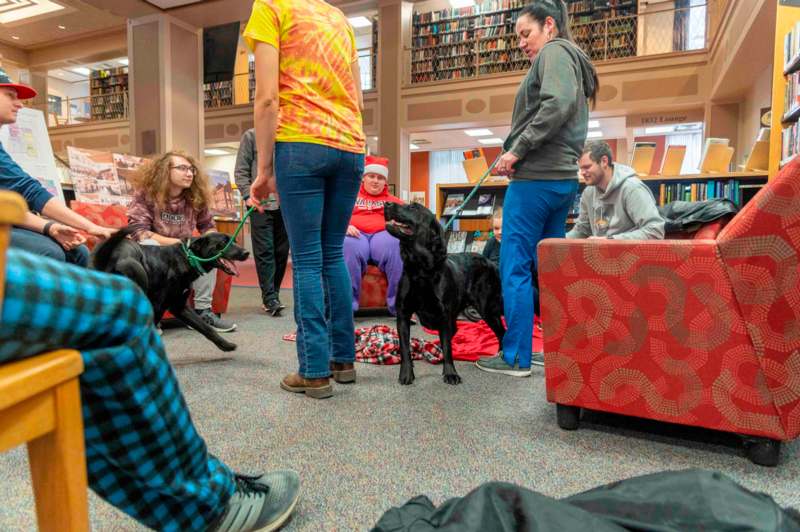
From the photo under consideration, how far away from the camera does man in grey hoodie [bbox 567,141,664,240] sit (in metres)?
2.28

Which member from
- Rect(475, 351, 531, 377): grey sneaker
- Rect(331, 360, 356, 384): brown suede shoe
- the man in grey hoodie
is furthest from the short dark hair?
Rect(331, 360, 356, 384): brown suede shoe

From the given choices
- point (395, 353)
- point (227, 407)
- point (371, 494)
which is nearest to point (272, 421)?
point (227, 407)

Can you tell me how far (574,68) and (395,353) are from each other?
4.39ft

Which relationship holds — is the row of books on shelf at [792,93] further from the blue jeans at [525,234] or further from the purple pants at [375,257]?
the purple pants at [375,257]

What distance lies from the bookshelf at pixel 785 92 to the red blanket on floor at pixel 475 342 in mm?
2341

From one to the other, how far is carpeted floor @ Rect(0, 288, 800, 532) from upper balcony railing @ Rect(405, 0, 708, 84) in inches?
287

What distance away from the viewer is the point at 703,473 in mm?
720

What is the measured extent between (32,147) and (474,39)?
7.00m

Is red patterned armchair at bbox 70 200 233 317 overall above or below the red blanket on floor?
above

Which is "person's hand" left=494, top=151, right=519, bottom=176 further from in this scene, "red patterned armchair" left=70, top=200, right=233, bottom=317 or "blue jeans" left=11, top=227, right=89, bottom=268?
"red patterned armchair" left=70, top=200, right=233, bottom=317

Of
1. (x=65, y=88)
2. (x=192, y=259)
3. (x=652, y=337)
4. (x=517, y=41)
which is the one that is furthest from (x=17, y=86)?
(x=65, y=88)

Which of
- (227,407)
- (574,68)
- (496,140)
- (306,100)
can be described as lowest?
(227,407)

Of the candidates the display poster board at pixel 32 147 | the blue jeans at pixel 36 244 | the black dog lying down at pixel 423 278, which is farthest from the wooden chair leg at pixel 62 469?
the display poster board at pixel 32 147

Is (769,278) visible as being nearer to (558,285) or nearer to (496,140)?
(558,285)
